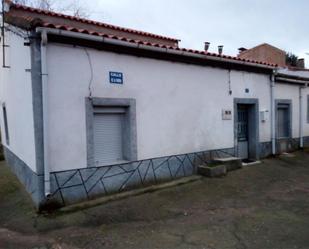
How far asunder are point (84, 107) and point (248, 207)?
403 cm

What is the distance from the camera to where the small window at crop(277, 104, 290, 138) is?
502 inches

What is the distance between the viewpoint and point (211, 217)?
6008mm

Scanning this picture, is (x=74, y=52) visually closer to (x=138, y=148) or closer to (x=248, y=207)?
(x=138, y=148)

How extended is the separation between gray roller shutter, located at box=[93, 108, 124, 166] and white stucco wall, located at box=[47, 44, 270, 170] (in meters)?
0.43

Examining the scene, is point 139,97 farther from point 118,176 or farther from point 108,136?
point 118,176

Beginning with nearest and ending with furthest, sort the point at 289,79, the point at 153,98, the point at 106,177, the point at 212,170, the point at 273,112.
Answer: the point at 106,177 → the point at 153,98 → the point at 212,170 → the point at 273,112 → the point at 289,79

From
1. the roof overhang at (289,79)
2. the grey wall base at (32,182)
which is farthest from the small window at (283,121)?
the grey wall base at (32,182)

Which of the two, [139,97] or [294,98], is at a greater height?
[294,98]

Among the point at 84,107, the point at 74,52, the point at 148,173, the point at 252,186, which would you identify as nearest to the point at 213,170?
the point at 252,186

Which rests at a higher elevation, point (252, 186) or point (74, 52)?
point (74, 52)

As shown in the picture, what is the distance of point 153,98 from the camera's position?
26.5 feet

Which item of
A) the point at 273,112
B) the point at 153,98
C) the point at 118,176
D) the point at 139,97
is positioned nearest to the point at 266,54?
the point at 273,112

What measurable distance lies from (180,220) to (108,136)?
8.83ft

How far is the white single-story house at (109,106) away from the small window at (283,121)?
2167 millimetres
